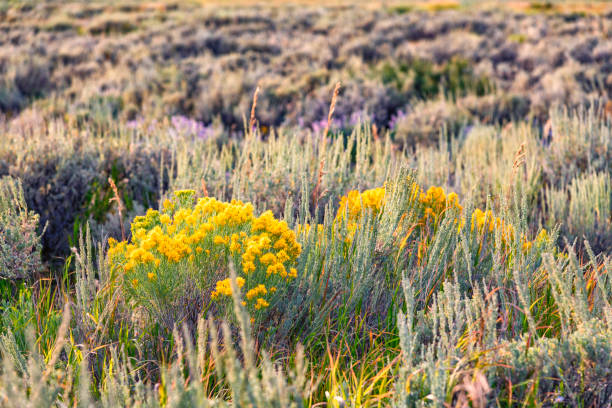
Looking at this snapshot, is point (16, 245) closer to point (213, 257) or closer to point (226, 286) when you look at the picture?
point (213, 257)

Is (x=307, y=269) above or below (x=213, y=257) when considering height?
below

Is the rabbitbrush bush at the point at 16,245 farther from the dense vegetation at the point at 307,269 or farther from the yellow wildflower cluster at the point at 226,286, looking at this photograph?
the yellow wildflower cluster at the point at 226,286

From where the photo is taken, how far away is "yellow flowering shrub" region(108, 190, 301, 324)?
2287 millimetres

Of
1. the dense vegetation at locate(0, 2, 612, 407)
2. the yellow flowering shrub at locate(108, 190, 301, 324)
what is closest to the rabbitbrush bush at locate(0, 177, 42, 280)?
the dense vegetation at locate(0, 2, 612, 407)

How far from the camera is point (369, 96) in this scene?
968 cm

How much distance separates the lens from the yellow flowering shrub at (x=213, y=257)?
90.0 inches

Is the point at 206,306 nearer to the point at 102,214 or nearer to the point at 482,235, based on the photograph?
the point at 482,235

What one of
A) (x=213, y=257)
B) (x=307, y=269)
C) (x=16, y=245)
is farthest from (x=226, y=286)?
(x=16, y=245)

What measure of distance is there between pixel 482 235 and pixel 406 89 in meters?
7.89

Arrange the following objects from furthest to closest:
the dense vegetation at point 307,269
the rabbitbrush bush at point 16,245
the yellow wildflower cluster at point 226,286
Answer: the rabbitbrush bush at point 16,245, the yellow wildflower cluster at point 226,286, the dense vegetation at point 307,269

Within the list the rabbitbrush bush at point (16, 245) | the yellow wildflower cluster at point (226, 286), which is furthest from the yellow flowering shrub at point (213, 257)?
the rabbitbrush bush at point (16, 245)

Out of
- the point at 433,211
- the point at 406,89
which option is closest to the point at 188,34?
the point at 406,89

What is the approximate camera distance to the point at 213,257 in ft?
8.02

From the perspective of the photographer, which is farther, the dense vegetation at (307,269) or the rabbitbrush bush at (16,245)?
the rabbitbrush bush at (16,245)
